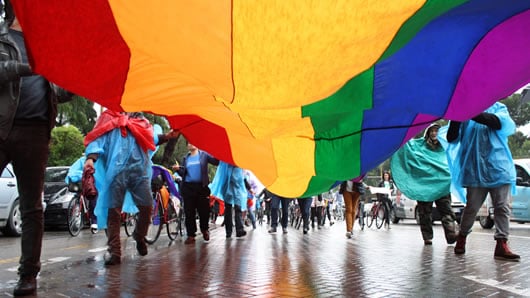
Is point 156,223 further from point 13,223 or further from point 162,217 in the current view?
point 13,223

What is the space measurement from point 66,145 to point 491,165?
23014mm

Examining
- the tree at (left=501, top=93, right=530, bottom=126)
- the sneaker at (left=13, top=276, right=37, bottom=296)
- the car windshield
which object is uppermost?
the tree at (left=501, top=93, right=530, bottom=126)

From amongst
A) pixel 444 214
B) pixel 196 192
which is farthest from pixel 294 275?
pixel 196 192

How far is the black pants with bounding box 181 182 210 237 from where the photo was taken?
9.44 metres

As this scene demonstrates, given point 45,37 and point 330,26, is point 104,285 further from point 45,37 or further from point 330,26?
point 330,26

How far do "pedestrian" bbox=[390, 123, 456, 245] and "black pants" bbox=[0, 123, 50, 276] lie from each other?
571 cm

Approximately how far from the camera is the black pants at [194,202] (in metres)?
9.44

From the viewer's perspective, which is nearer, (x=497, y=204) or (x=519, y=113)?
(x=497, y=204)

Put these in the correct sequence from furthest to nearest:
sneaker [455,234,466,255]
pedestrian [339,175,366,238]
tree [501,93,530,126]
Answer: tree [501,93,530,126] → pedestrian [339,175,366,238] → sneaker [455,234,466,255]

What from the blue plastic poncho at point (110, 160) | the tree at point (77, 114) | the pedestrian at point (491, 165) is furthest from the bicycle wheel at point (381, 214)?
the tree at point (77, 114)

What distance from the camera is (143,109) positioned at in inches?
157

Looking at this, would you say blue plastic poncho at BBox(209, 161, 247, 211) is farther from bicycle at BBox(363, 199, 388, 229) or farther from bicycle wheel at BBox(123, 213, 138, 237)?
bicycle at BBox(363, 199, 388, 229)

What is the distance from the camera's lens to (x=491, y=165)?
5969 millimetres

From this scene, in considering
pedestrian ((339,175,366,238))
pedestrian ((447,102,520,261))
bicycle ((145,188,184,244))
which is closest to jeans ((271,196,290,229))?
pedestrian ((339,175,366,238))
